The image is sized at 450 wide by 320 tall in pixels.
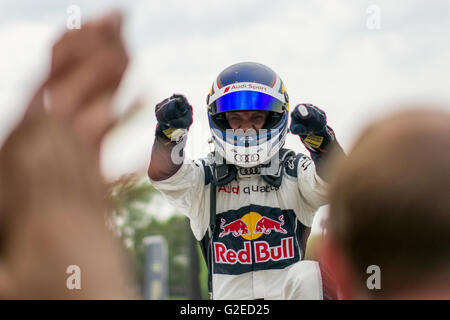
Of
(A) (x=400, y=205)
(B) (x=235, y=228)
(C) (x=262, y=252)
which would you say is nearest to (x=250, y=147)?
(B) (x=235, y=228)

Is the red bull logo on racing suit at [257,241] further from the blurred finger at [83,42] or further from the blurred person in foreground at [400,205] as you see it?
the blurred finger at [83,42]

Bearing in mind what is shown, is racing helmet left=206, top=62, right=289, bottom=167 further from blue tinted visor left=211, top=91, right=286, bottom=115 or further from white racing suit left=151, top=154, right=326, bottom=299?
white racing suit left=151, top=154, right=326, bottom=299

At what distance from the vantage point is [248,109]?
11.8ft

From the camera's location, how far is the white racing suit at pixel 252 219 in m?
A: 3.51

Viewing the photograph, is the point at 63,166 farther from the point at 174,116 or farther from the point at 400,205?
the point at 174,116

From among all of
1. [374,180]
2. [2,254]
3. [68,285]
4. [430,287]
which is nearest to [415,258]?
[430,287]

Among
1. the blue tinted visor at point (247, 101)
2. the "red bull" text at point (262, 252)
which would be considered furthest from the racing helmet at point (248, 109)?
the "red bull" text at point (262, 252)

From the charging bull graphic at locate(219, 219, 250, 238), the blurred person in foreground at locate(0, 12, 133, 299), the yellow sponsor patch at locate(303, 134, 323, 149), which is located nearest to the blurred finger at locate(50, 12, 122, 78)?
the blurred person in foreground at locate(0, 12, 133, 299)

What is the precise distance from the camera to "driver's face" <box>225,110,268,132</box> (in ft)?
12.0

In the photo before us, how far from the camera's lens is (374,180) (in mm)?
1128

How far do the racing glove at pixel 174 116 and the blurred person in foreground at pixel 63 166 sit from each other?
229cm

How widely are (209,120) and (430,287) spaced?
279cm

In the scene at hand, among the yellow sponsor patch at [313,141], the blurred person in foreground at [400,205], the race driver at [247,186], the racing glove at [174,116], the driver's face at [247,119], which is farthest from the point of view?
the driver's face at [247,119]

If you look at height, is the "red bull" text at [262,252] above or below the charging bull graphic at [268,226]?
below
